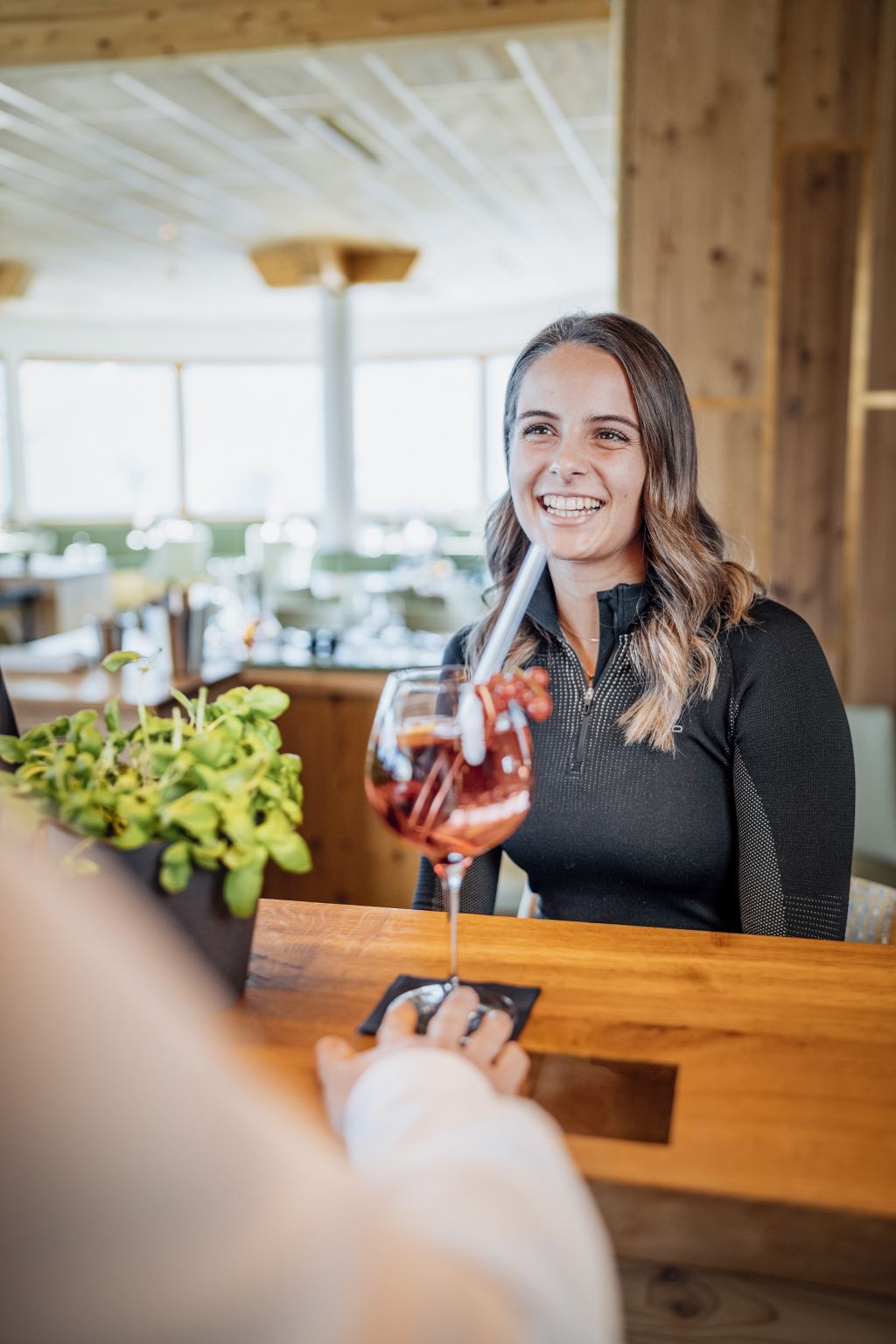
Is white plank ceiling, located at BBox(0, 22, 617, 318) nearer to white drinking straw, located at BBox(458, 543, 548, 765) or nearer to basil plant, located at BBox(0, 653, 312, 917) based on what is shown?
white drinking straw, located at BBox(458, 543, 548, 765)

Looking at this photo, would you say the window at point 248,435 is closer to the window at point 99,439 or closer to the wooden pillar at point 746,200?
the window at point 99,439

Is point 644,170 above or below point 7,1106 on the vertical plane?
above

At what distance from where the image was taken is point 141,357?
12.5m

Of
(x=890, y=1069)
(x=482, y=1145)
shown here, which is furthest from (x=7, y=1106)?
(x=890, y=1069)

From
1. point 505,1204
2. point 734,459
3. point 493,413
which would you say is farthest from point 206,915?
point 493,413

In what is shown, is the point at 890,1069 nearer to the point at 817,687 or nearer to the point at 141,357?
the point at 817,687

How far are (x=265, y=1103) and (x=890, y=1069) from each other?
0.45 metres

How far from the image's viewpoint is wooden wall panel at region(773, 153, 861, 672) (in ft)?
12.2

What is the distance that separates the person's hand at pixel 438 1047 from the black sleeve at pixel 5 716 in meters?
0.44

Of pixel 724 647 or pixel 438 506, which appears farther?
pixel 438 506

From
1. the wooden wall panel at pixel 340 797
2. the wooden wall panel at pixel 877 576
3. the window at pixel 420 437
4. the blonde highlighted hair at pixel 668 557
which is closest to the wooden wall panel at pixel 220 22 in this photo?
the wooden wall panel at pixel 877 576

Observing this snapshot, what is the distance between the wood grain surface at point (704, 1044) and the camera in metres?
0.63

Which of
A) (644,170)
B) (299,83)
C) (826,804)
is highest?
(299,83)

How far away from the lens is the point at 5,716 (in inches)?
41.3
